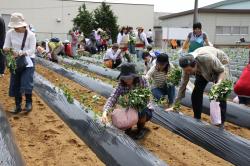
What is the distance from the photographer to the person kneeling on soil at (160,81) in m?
6.55

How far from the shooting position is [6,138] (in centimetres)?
436

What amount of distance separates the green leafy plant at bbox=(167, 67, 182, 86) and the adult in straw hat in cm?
200

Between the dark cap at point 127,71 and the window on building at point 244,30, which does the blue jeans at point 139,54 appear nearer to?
the dark cap at point 127,71

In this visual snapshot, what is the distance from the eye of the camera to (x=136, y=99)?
491 centimetres

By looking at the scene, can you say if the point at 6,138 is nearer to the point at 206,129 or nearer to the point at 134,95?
the point at 134,95

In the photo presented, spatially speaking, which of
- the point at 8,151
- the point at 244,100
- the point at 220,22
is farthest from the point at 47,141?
the point at 220,22

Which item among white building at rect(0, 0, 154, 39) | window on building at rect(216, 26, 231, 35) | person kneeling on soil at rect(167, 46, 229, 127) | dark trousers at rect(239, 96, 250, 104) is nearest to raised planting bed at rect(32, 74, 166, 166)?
person kneeling on soil at rect(167, 46, 229, 127)

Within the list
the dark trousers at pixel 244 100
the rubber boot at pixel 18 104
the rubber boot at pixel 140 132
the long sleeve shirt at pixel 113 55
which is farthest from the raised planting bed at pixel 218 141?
the long sleeve shirt at pixel 113 55

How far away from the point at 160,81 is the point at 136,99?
1836 millimetres

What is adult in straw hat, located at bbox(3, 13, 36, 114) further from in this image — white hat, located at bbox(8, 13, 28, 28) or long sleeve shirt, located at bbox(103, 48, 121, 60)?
long sleeve shirt, located at bbox(103, 48, 121, 60)

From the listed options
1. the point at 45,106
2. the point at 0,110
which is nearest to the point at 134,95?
the point at 0,110

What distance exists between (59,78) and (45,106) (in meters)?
4.26

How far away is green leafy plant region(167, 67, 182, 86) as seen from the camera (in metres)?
6.40

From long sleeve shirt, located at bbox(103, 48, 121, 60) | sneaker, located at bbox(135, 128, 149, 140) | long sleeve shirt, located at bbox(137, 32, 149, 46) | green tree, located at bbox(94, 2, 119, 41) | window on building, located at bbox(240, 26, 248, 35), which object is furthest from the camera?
window on building, located at bbox(240, 26, 248, 35)
